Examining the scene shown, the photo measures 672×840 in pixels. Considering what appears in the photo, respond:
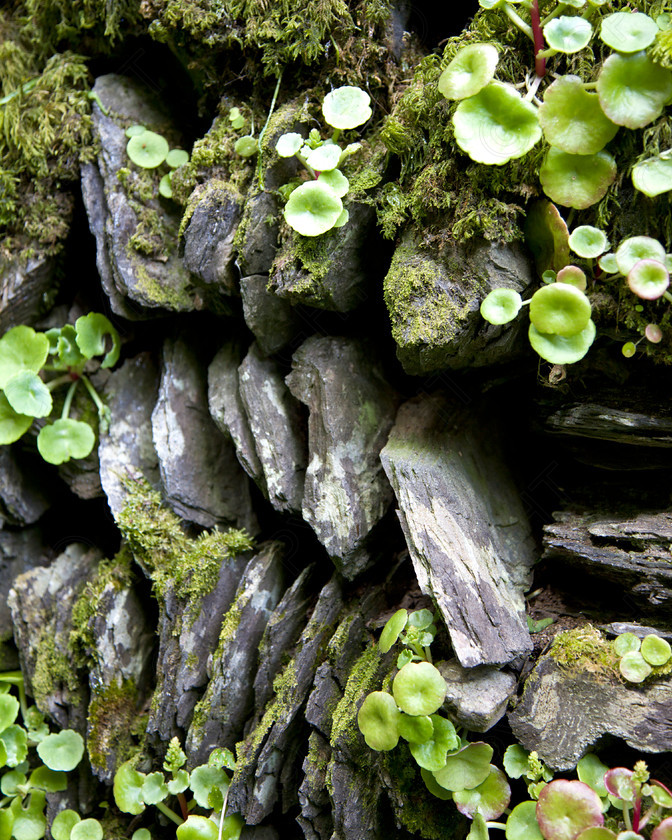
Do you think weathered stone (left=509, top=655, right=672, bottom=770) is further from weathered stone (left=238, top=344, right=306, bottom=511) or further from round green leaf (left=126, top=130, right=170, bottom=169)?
round green leaf (left=126, top=130, right=170, bottom=169)

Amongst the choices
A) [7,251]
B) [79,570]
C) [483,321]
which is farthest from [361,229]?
[79,570]

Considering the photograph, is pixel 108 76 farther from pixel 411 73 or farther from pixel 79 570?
pixel 79 570

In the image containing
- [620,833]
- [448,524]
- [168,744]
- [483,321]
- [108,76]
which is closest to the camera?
[620,833]

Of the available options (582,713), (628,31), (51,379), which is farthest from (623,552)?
(51,379)

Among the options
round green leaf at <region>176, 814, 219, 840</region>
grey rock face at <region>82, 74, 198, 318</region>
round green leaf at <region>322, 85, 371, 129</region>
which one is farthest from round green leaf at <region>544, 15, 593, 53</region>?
round green leaf at <region>176, 814, 219, 840</region>

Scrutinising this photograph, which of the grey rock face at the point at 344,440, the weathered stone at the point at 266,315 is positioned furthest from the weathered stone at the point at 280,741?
the weathered stone at the point at 266,315

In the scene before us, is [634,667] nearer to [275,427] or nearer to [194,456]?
[275,427]
